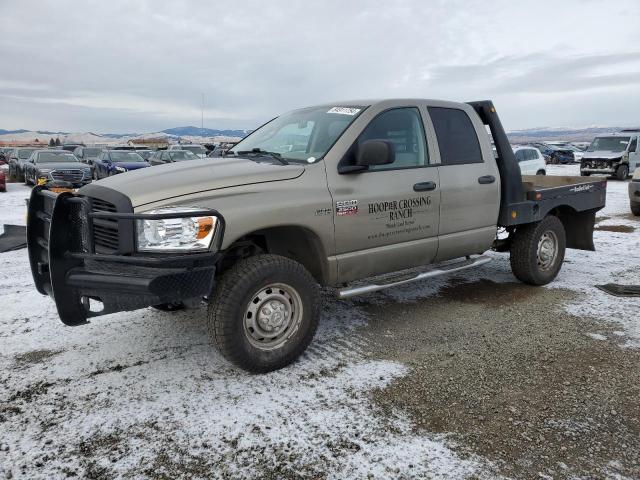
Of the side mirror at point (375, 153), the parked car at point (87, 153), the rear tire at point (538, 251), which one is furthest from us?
the parked car at point (87, 153)

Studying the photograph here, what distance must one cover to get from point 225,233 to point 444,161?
2.30m

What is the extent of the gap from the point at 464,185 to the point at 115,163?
17810 mm

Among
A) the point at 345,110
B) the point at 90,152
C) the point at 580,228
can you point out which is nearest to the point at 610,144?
the point at 580,228

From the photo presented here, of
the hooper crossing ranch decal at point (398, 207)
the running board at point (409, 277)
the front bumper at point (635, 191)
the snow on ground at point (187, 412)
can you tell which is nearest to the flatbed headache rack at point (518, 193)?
the running board at point (409, 277)

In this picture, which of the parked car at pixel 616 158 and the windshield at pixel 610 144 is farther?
the windshield at pixel 610 144

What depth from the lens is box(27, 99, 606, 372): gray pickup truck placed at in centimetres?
315

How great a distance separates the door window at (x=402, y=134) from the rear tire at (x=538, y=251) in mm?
1856

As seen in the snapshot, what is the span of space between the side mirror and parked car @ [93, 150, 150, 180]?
1684 centimetres

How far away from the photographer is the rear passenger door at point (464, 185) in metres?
4.62

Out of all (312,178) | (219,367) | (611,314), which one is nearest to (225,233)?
(312,178)

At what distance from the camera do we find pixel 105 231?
3.28m

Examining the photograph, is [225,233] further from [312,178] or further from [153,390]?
[153,390]

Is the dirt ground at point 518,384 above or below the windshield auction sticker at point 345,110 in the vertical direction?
below

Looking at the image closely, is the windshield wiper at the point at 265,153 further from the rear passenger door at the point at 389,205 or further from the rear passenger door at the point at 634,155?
the rear passenger door at the point at 634,155
